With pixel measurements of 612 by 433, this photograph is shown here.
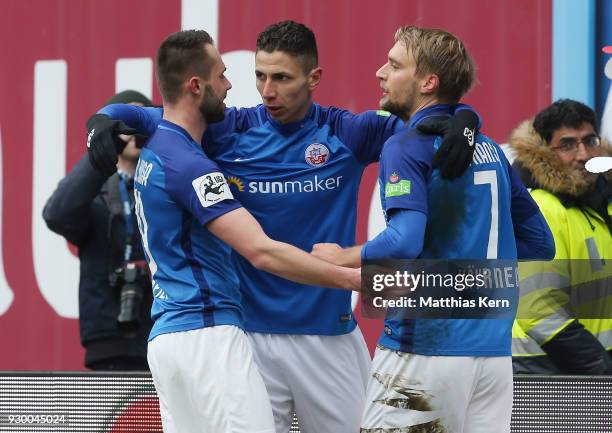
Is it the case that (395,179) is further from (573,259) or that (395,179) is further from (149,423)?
(149,423)

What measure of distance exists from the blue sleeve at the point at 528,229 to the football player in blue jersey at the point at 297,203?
0.52 meters

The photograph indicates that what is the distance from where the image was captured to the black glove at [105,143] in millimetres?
3643

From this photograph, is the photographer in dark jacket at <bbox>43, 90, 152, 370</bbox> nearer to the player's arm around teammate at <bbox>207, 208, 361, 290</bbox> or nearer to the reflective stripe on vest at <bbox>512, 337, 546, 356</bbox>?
→ the reflective stripe on vest at <bbox>512, 337, 546, 356</bbox>

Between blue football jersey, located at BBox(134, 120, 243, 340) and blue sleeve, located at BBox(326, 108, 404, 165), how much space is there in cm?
57

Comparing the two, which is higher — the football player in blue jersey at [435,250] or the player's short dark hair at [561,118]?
the player's short dark hair at [561,118]

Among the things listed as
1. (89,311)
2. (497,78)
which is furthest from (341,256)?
(497,78)

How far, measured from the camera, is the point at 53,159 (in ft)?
20.1

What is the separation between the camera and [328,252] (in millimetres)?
3395

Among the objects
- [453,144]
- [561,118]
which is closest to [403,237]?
[453,144]

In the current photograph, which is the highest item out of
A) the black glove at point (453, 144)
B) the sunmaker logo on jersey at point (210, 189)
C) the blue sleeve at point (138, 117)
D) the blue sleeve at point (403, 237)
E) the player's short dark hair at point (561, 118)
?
the player's short dark hair at point (561, 118)

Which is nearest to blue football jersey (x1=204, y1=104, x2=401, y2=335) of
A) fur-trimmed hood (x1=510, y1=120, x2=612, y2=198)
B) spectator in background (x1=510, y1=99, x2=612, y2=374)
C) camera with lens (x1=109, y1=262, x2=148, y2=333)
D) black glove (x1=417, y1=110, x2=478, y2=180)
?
black glove (x1=417, y1=110, x2=478, y2=180)

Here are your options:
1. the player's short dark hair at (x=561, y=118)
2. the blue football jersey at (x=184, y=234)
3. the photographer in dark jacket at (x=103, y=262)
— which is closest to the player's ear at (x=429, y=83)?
the blue football jersey at (x=184, y=234)

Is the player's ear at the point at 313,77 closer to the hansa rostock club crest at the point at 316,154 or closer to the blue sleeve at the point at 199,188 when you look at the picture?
the hansa rostock club crest at the point at 316,154

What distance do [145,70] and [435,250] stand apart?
3144mm
